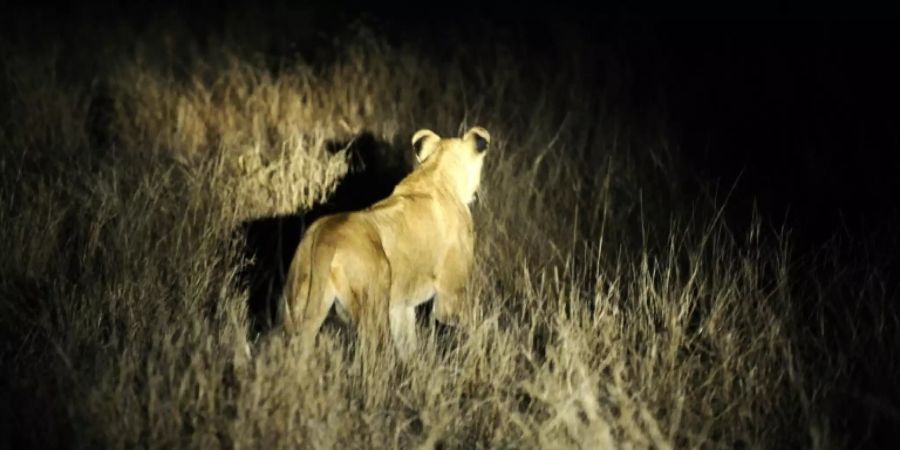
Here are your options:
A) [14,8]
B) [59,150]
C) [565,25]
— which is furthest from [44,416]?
[14,8]

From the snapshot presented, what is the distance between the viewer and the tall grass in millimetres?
4629

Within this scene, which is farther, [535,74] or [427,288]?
[535,74]

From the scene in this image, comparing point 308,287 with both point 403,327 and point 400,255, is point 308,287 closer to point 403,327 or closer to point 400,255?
point 400,255

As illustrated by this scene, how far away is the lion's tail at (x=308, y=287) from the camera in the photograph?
4.89 meters

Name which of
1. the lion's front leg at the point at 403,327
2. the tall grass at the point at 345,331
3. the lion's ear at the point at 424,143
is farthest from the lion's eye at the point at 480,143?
the lion's front leg at the point at 403,327

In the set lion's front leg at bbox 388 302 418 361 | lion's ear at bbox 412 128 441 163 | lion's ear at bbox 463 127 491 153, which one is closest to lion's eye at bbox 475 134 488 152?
lion's ear at bbox 463 127 491 153

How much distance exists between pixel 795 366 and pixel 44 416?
2707mm

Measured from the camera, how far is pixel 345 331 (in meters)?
5.59

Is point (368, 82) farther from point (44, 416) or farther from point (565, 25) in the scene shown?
point (44, 416)

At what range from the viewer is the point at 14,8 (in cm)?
1266

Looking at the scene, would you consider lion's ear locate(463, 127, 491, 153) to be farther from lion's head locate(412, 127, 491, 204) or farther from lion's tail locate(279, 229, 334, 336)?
lion's tail locate(279, 229, 334, 336)

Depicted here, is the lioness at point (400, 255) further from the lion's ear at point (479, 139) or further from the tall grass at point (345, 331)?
the tall grass at point (345, 331)

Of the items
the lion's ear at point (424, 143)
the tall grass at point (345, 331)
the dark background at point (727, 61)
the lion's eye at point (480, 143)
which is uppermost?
the lion's eye at point (480, 143)

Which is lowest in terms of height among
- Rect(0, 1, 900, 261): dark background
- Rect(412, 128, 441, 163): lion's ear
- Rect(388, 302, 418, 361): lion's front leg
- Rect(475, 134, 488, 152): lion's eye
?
Rect(388, 302, 418, 361): lion's front leg
